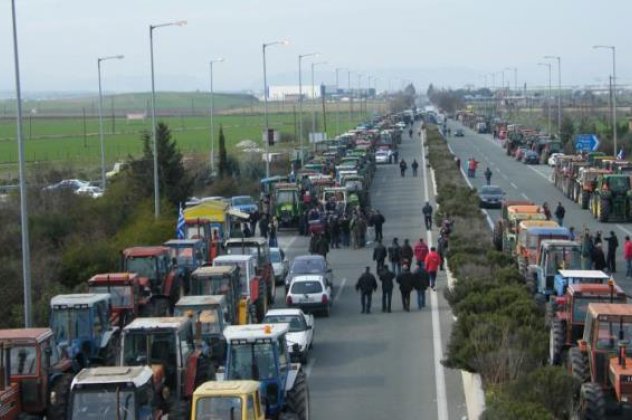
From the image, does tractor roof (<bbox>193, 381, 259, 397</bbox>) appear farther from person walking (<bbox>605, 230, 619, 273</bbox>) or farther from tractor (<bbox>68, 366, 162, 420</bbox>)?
person walking (<bbox>605, 230, 619, 273</bbox>)

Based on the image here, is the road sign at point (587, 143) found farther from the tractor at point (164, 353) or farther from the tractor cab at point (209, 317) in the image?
the tractor at point (164, 353)

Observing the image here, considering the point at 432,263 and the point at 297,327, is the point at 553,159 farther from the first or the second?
the point at 297,327

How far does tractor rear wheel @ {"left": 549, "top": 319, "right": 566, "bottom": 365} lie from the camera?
20.7 m

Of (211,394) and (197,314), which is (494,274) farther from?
(211,394)

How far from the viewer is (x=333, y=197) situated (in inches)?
2012

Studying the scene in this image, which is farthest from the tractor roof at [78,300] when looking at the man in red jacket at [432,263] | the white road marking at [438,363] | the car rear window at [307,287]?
the man in red jacket at [432,263]

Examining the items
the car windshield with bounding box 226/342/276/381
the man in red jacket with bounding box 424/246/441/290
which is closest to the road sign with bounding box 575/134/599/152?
the man in red jacket with bounding box 424/246/441/290

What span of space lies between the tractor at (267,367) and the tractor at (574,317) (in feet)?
16.9

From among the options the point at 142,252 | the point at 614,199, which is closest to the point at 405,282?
the point at 142,252

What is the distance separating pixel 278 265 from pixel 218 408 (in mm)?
→ 20304

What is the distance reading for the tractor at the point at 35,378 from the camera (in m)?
17.9

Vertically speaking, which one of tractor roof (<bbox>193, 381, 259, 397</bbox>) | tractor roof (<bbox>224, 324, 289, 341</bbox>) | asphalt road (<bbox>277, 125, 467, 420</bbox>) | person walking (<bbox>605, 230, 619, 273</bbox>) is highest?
tractor roof (<bbox>224, 324, 289, 341</bbox>)

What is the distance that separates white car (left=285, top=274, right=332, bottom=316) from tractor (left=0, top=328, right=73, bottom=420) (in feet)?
35.7

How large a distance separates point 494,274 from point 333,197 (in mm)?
24545
